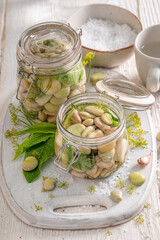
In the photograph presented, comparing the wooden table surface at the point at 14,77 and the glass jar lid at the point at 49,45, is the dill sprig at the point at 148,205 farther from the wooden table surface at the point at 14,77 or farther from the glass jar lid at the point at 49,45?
the glass jar lid at the point at 49,45

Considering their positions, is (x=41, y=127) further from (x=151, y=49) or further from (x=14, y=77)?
(x=151, y=49)

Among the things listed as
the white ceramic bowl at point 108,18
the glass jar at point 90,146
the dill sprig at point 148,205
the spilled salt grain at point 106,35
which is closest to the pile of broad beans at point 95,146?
the glass jar at point 90,146

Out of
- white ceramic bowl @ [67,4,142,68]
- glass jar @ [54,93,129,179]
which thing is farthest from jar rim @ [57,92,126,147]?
white ceramic bowl @ [67,4,142,68]

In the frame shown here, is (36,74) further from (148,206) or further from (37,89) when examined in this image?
(148,206)

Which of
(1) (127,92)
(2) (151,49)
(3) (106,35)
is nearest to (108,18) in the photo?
(3) (106,35)

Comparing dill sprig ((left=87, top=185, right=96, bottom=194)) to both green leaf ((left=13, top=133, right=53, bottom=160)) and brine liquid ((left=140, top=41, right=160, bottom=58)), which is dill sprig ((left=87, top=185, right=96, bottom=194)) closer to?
green leaf ((left=13, top=133, right=53, bottom=160))

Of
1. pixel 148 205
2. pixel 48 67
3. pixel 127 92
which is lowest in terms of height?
pixel 148 205
